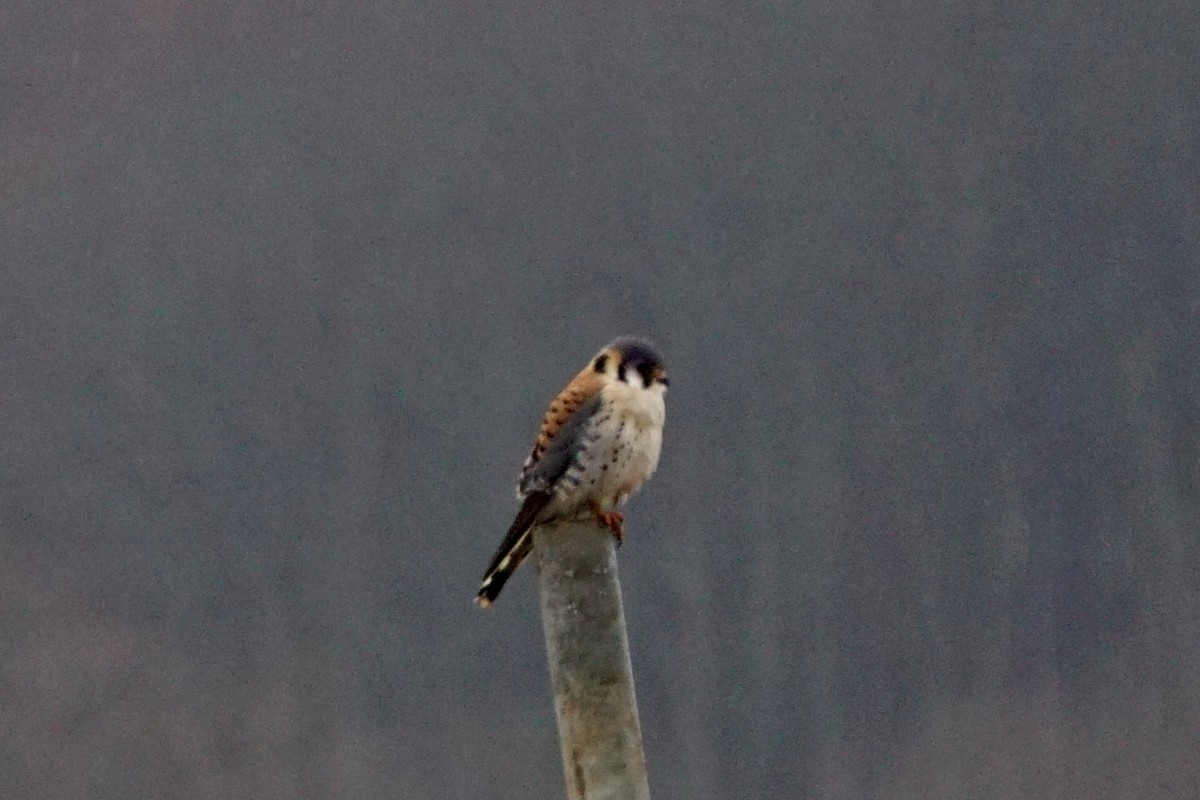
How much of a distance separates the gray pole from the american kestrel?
148cm

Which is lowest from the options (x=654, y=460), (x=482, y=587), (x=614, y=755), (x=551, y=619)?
(x=614, y=755)

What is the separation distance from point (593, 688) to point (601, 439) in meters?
1.95

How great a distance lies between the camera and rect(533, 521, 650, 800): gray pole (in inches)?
145

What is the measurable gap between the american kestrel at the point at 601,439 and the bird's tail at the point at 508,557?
78mm

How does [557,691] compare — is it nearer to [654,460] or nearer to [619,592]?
[619,592]

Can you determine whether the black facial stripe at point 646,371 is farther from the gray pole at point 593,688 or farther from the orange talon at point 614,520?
the gray pole at point 593,688

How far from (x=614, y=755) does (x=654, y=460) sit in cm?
213

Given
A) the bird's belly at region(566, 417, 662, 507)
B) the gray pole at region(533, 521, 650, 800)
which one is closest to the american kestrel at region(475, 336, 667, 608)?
the bird's belly at region(566, 417, 662, 507)

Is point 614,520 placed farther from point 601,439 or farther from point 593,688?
point 593,688

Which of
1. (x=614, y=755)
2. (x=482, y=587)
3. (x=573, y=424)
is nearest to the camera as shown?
(x=614, y=755)

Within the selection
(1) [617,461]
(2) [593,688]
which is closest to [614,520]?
(1) [617,461]

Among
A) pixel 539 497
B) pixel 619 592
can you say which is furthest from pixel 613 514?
pixel 619 592

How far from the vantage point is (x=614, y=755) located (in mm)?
3686

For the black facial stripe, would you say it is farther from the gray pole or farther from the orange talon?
the gray pole
